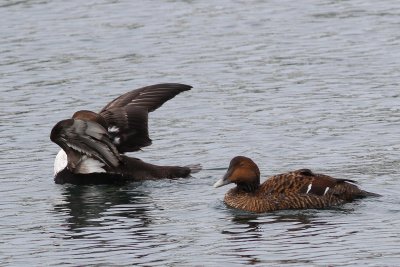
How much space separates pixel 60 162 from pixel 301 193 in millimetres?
3485

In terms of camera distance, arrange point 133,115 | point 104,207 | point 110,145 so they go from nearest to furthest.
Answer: point 104,207
point 110,145
point 133,115

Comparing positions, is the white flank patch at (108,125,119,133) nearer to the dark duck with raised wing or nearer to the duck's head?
the dark duck with raised wing

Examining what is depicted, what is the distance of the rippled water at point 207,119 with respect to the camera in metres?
12.7

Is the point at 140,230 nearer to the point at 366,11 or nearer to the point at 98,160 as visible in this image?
the point at 98,160

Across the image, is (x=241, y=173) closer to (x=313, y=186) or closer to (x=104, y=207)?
(x=313, y=186)

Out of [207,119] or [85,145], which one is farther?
[207,119]

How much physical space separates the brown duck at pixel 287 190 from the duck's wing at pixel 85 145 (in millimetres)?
1734

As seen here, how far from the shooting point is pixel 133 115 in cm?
1667

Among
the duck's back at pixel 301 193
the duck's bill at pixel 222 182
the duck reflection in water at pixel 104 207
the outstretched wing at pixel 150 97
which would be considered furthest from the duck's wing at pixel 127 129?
the duck's back at pixel 301 193

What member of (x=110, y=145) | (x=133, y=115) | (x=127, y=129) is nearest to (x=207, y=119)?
(x=133, y=115)

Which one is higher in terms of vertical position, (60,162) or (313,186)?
(60,162)

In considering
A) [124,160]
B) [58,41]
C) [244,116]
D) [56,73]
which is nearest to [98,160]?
[124,160]

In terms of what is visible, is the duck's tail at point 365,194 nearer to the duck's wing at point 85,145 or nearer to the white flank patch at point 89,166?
the duck's wing at point 85,145

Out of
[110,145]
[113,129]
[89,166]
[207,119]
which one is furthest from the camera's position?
[207,119]
